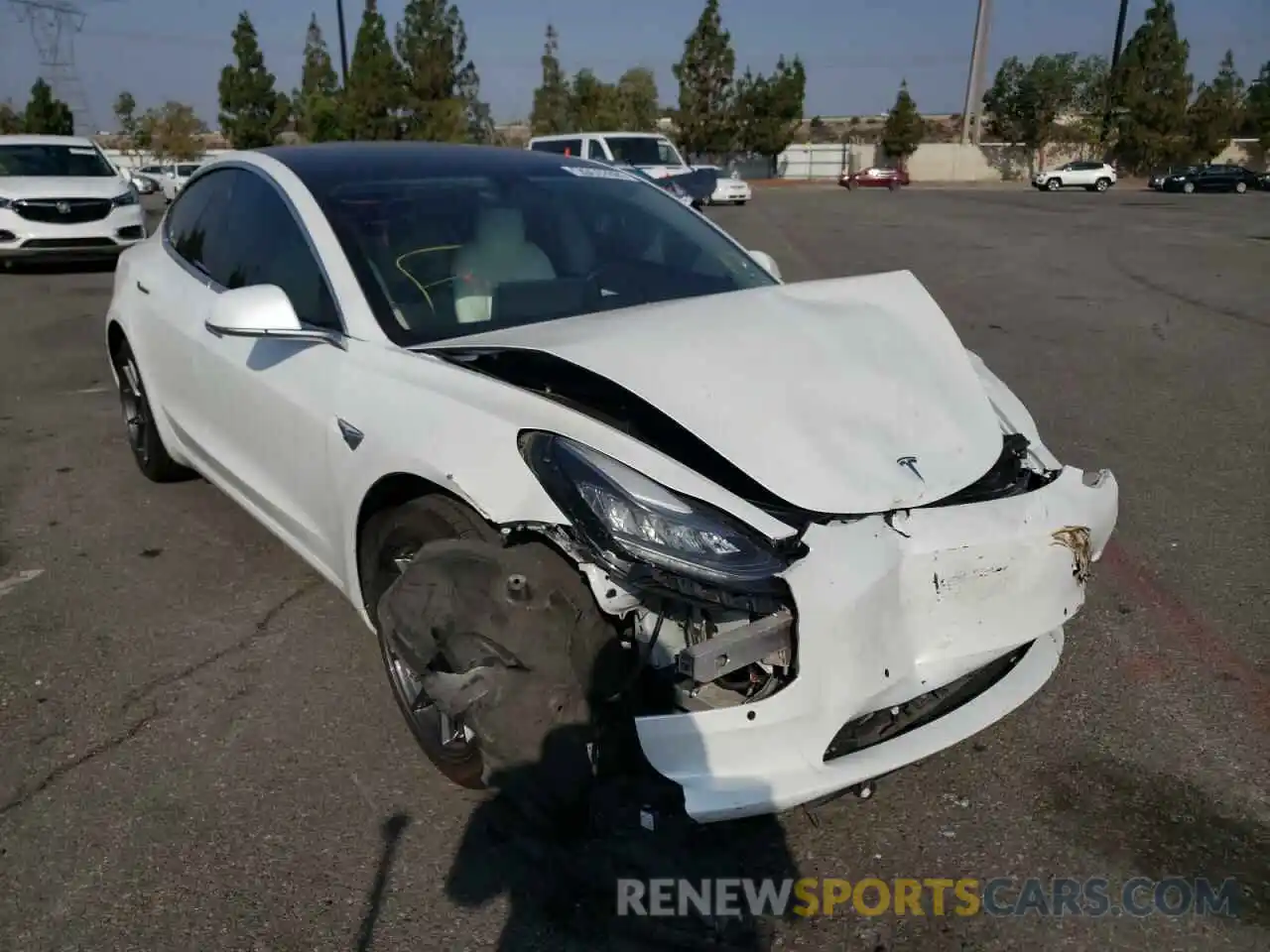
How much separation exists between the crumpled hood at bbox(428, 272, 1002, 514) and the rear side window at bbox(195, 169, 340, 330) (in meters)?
0.63

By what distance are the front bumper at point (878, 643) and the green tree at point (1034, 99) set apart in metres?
68.7

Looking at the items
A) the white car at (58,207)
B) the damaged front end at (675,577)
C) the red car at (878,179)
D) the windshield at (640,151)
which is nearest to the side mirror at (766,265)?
the damaged front end at (675,577)

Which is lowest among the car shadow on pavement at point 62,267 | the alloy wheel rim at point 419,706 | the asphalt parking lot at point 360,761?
the car shadow on pavement at point 62,267

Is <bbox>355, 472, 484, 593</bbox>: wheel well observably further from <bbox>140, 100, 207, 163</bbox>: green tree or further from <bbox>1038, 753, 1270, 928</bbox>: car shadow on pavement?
<bbox>140, 100, 207, 163</bbox>: green tree

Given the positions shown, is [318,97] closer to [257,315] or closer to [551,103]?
[551,103]

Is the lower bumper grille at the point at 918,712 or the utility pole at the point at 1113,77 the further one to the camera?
the utility pole at the point at 1113,77

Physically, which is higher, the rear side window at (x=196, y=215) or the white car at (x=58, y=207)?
the rear side window at (x=196, y=215)

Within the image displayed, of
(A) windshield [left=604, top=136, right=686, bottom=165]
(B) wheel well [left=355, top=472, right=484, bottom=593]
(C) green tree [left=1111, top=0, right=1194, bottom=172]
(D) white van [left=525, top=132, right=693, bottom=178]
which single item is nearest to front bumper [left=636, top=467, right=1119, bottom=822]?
(B) wheel well [left=355, top=472, right=484, bottom=593]

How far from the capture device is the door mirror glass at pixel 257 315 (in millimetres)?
2969

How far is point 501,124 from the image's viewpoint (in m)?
98.3

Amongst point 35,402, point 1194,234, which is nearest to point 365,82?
point 1194,234

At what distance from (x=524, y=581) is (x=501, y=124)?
4035 inches

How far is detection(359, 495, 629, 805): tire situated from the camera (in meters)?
2.23

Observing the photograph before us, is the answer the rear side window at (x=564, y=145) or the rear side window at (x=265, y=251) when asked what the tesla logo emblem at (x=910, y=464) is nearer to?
the rear side window at (x=265, y=251)
